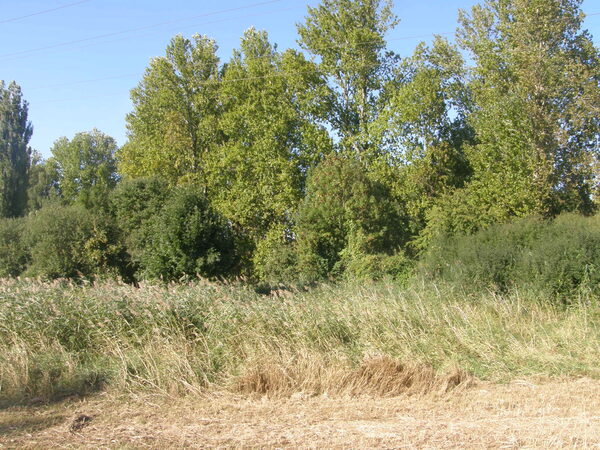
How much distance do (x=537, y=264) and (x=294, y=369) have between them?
8.40 meters

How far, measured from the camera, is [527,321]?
997 cm

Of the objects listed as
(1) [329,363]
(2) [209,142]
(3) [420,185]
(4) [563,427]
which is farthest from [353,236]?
(4) [563,427]

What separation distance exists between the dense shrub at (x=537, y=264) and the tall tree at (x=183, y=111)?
21.9m

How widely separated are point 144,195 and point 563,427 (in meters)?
28.1

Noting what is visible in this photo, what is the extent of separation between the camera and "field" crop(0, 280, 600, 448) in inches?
229

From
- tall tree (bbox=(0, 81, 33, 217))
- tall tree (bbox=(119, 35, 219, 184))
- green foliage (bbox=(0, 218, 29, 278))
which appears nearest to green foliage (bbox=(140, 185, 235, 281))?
tall tree (bbox=(119, 35, 219, 184))

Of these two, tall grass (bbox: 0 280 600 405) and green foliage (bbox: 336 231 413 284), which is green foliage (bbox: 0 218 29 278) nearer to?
green foliage (bbox: 336 231 413 284)

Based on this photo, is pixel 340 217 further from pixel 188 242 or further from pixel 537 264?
pixel 537 264

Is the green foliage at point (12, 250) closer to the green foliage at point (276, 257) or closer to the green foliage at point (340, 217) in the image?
the green foliage at point (276, 257)

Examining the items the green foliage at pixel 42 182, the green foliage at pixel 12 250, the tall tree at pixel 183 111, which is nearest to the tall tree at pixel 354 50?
the tall tree at pixel 183 111

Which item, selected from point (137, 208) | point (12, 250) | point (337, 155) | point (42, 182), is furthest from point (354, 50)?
point (42, 182)

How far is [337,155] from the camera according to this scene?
28.7 m

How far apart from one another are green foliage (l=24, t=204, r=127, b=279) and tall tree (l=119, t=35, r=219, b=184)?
6.37 metres

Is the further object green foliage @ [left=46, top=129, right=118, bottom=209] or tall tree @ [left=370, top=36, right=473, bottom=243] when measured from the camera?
green foliage @ [left=46, top=129, right=118, bottom=209]
